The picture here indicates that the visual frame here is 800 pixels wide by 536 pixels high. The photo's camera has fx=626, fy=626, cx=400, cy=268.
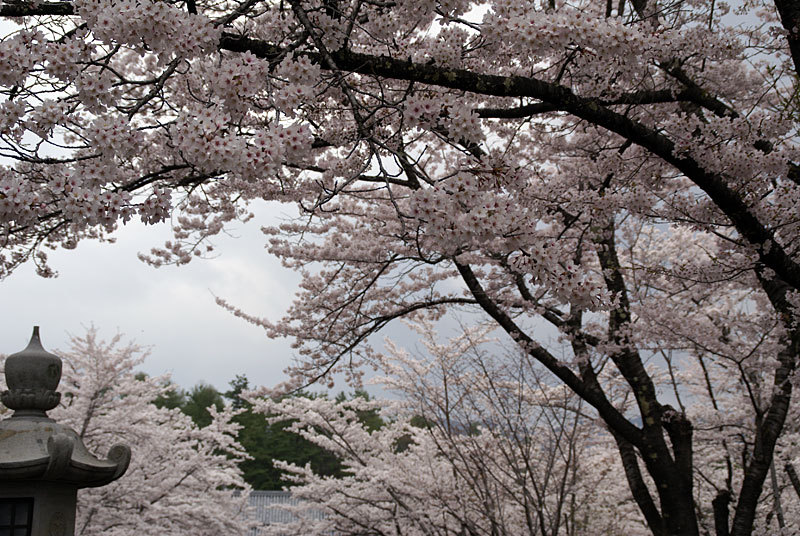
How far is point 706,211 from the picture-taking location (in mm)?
4840

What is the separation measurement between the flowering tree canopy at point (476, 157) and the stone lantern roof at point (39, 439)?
892 mm

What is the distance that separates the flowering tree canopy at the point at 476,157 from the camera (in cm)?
252

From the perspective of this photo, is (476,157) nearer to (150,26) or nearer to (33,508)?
(150,26)

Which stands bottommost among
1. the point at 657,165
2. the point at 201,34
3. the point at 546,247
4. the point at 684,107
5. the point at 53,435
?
the point at 53,435

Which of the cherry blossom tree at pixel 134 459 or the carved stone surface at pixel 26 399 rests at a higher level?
the cherry blossom tree at pixel 134 459

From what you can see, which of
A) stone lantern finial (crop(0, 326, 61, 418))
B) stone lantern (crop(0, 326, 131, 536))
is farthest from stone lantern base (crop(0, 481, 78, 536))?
stone lantern finial (crop(0, 326, 61, 418))

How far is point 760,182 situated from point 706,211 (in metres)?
0.44

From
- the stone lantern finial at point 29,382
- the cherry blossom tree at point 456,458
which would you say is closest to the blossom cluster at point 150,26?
the stone lantern finial at point 29,382

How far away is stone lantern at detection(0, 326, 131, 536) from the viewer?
10.8 ft

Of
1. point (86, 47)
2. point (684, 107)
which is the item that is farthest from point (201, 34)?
point (684, 107)

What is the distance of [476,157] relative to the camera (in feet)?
9.79

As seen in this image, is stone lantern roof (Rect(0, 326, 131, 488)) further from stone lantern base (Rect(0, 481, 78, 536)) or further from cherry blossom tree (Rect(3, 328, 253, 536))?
cherry blossom tree (Rect(3, 328, 253, 536))

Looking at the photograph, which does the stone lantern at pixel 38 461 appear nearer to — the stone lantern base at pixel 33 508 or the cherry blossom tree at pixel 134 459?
the stone lantern base at pixel 33 508

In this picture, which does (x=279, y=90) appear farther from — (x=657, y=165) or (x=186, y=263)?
(x=186, y=263)
